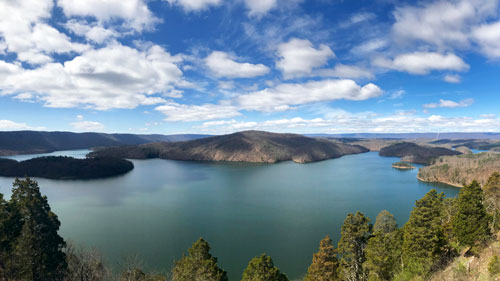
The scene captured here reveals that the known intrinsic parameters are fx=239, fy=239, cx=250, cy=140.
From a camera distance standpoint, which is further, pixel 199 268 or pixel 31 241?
pixel 31 241

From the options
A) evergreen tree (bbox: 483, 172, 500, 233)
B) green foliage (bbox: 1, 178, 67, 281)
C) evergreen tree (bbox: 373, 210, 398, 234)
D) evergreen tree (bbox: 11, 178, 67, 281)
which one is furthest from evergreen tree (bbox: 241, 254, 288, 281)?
evergreen tree (bbox: 483, 172, 500, 233)

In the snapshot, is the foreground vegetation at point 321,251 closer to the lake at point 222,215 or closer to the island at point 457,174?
the lake at point 222,215

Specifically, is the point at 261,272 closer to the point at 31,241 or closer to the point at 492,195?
the point at 31,241

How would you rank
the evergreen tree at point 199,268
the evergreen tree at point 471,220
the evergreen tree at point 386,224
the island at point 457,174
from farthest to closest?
the island at point 457,174, the evergreen tree at point 386,224, the evergreen tree at point 471,220, the evergreen tree at point 199,268

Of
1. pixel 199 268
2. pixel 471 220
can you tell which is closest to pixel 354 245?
pixel 471 220

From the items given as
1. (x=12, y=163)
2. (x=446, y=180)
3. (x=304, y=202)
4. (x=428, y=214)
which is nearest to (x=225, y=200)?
(x=304, y=202)

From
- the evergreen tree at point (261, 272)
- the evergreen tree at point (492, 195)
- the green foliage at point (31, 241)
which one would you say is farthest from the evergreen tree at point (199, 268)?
the evergreen tree at point (492, 195)

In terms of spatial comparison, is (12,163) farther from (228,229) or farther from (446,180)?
(446,180)
